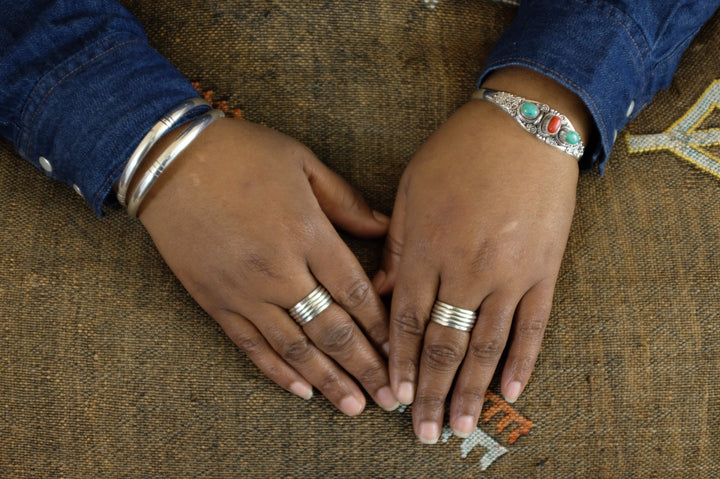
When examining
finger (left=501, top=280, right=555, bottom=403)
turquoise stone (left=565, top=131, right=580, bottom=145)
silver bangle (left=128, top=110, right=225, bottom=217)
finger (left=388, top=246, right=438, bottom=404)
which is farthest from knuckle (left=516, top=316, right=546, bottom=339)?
silver bangle (left=128, top=110, right=225, bottom=217)

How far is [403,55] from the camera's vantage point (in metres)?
0.81

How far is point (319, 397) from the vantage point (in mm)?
696

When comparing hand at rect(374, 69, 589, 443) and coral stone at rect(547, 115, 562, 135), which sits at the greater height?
coral stone at rect(547, 115, 562, 135)

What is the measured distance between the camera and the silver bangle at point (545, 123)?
69cm

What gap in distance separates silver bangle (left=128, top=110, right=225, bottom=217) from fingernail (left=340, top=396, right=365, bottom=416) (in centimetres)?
33

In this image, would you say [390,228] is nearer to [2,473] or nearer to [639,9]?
[639,9]

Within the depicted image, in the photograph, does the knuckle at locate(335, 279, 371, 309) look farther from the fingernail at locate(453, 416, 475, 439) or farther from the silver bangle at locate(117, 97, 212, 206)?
the silver bangle at locate(117, 97, 212, 206)

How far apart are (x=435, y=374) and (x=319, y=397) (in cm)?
14

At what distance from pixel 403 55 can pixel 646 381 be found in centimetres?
50

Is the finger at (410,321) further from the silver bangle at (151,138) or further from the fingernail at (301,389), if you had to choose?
the silver bangle at (151,138)

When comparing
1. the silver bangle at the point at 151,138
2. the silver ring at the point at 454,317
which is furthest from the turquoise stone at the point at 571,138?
the silver bangle at the point at 151,138

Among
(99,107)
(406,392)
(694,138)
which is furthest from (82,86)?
Answer: (694,138)

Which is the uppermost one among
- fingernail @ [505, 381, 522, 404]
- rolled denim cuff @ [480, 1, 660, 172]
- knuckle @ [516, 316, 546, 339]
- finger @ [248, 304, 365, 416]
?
rolled denim cuff @ [480, 1, 660, 172]

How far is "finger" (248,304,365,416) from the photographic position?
0.68 meters
